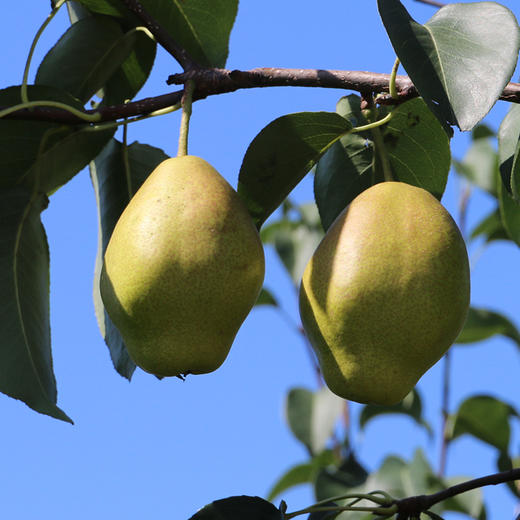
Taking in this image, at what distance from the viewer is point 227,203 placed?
2.91ft

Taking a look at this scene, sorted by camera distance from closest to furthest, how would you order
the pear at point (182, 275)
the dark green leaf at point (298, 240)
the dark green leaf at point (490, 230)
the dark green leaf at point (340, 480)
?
the pear at point (182, 275), the dark green leaf at point (340, 480), the dark green leaf at point (490, 230), the dark green leaf at point (298, 240)

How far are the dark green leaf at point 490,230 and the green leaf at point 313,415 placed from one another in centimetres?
70

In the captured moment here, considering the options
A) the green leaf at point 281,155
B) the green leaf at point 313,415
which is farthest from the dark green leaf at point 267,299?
the green leaf at point 281,155

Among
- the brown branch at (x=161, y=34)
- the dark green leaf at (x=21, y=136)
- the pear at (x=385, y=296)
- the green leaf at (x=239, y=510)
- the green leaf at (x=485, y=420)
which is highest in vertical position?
the brown branch at (x=161, y=34)

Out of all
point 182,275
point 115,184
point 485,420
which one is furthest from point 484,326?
point 182,275

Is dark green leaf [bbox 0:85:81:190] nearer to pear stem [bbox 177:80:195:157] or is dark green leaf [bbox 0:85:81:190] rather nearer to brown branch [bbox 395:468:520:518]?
pear stem [bbox 177:80:195:157]

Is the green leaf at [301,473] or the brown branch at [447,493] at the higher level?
the green leaf at [301,473]

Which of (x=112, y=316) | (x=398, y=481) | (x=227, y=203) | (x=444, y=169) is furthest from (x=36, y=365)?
(x=398, y=481)

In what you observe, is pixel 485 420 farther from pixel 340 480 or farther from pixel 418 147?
pixel 418 147

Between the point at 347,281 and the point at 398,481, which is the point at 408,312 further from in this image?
the point at 398,481

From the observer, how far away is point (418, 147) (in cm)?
119

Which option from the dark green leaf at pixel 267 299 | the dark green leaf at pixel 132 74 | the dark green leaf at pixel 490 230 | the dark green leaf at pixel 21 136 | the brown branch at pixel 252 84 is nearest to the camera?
the brown branch at pixel 252 84

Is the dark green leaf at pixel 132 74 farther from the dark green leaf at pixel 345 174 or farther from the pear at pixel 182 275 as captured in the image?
the pear at pixel 182 275

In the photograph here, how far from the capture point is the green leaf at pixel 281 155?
1.06 metres
